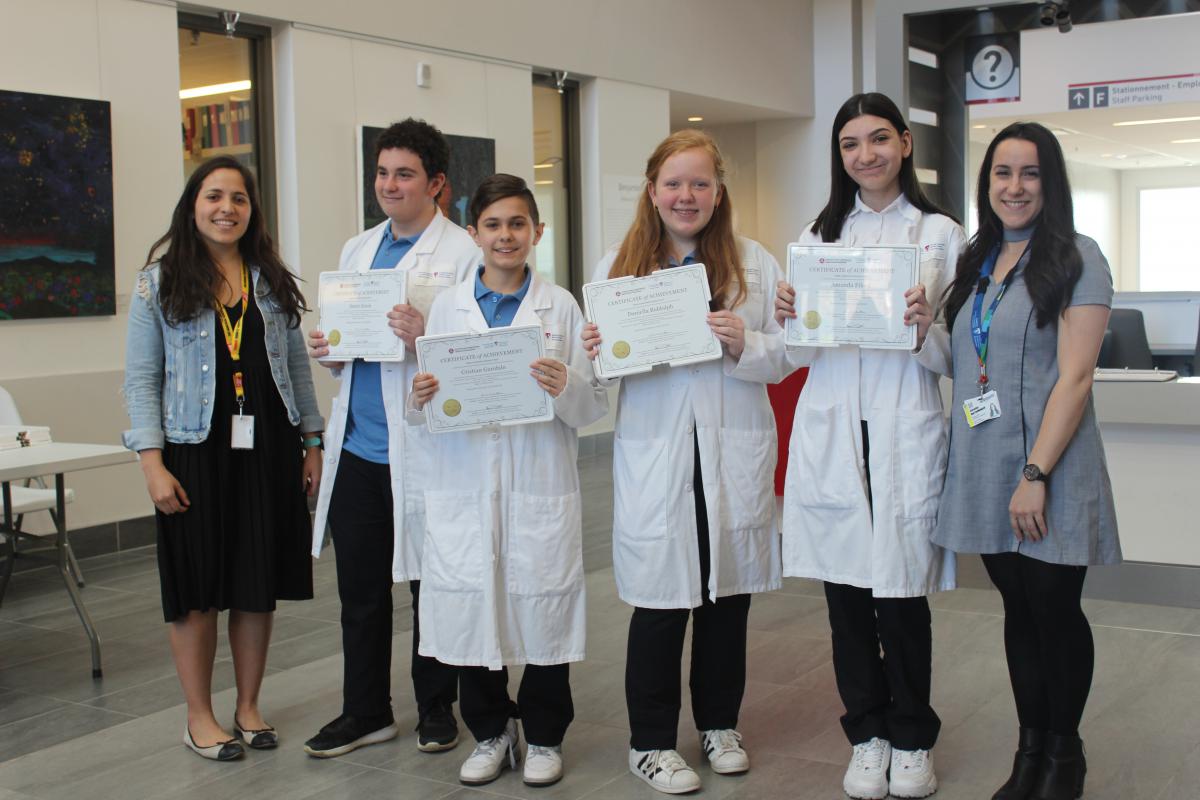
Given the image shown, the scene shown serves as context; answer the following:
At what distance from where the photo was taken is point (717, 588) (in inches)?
118

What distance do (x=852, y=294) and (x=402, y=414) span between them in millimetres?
1258

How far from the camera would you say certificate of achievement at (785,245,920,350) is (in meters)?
2.84

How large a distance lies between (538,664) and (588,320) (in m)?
0.89

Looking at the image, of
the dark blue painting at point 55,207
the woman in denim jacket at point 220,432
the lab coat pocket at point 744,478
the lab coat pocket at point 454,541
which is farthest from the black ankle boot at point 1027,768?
the dark blue painting at point 55,207

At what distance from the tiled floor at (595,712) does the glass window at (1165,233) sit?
2.10m

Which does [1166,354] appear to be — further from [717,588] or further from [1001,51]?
[717,588]

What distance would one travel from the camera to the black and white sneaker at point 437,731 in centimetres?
346

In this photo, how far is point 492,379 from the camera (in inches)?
120

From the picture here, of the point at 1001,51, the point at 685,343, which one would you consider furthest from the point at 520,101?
the point at 685,343

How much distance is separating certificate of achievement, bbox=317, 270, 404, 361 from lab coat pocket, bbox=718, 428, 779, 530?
940 mm

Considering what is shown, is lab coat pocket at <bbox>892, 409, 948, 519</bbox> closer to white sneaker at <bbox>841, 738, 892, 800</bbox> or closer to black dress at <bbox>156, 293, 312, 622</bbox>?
white sneaker at <bbox>841, 738, 892, 800</bbox>

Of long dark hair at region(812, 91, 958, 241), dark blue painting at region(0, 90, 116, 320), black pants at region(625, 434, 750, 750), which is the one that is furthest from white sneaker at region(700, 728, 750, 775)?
dark blue painting at region(0, 90, 116, 320)

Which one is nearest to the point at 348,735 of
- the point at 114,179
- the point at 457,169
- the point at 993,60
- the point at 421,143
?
the point at 421,143

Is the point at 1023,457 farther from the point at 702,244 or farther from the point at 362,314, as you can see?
the point at 362,314
